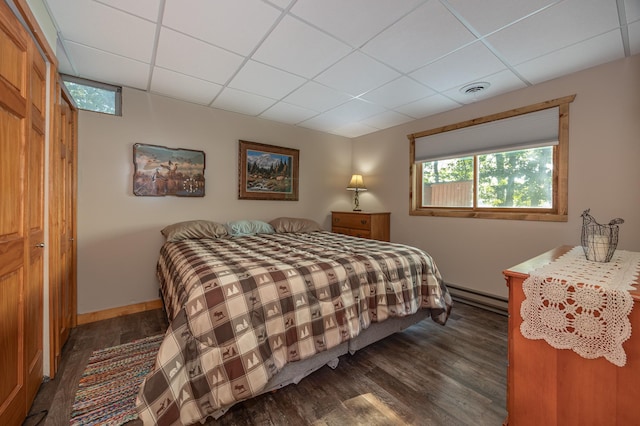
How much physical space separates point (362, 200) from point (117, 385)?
397cm

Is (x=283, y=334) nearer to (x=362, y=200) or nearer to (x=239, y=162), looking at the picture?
(x=239, y=162)

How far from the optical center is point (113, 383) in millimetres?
1725

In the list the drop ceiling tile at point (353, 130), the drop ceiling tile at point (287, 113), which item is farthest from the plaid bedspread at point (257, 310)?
the drop ceiling tile at point (353, 130)

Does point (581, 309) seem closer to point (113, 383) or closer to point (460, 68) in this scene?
point (460, 68)

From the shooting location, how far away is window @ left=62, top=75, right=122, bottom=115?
266 centimetres

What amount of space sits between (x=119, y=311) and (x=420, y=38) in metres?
3.93

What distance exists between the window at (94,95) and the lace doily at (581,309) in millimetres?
3878

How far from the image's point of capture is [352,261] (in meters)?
1.98

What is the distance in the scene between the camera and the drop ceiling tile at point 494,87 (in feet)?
8.46

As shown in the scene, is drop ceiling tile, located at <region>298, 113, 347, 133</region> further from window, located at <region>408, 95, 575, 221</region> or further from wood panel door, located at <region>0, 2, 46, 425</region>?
wood panel door, located at <region>0, 2, 46, 425</region>

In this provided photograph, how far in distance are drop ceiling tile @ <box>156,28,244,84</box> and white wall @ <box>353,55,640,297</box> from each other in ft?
8.82

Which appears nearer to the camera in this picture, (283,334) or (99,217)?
(283,334)

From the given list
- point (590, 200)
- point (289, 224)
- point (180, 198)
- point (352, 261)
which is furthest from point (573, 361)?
point (180, 198)

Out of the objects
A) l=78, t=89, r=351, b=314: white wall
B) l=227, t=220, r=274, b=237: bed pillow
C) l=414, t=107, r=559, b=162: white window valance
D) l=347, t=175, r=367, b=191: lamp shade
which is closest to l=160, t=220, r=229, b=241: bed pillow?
l=227, t=220, r=274, b=237: bed pillow
